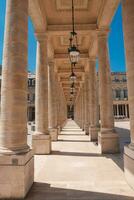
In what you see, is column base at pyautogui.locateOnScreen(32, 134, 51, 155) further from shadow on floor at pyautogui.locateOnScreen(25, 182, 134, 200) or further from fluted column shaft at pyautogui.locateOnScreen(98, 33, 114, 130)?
shadow on floor at pyautogui.locateOnScreen(25, 182, 134, 200)

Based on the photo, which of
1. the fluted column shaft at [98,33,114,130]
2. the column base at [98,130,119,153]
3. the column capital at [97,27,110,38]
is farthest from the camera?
the column capital at [97,27,110,38]

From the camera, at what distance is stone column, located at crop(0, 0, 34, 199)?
5801 mm

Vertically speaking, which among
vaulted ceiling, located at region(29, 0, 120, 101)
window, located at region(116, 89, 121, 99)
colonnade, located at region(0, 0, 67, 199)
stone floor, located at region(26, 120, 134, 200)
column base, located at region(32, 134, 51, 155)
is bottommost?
stone floor, located at region(26, 120, 134, 200)

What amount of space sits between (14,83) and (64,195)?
13.2 ft

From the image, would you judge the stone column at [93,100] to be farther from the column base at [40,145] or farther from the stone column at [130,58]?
the stone column at [130,58]

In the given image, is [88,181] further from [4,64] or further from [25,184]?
[4,64]

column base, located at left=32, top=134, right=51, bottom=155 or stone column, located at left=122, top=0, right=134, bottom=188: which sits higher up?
stone column, located at left=122, top=0, right=134, bottom=188

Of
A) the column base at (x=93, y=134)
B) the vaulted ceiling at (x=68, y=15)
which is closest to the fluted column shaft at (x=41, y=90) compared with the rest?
the vaulted ceiling at (x=68, y=15)

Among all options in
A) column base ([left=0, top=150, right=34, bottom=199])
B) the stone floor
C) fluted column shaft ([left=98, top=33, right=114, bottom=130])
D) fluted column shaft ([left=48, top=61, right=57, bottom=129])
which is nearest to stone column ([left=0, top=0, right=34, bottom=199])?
column base ([left=0, top=150, right=34, bottom=199])

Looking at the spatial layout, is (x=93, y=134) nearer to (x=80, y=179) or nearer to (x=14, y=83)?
(x=80, y=179)

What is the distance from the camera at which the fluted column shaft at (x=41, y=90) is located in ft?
43.1

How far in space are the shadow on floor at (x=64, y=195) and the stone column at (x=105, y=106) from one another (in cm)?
637

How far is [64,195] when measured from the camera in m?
5.96

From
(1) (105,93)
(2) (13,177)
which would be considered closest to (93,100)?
(1) (105,93)
